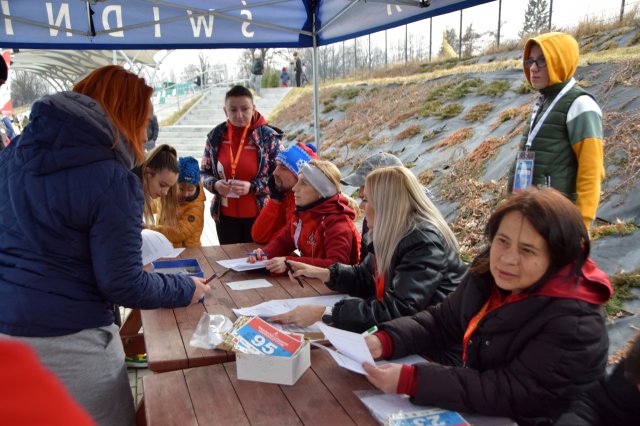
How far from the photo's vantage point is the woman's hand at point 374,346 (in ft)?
5.35

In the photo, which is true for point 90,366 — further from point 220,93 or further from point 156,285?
point 220,93

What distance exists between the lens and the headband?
2754 mm

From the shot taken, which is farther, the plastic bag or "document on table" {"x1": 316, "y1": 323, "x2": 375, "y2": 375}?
the plastic bag

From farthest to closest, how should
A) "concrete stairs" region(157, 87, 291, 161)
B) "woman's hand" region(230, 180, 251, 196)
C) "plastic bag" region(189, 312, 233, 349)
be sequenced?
"concrete stairs" region(157, 87, 291, 161) < "woman's hand" region(230, 180, 251, 196) < "plastic bag" region(189, 312, 233, 349)

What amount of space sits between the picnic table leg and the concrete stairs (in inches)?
527

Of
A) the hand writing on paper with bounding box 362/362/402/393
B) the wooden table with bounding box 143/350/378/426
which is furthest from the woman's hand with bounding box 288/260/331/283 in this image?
the hand writing on paper with bounding box 362/362/402/393

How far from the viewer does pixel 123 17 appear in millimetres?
3854

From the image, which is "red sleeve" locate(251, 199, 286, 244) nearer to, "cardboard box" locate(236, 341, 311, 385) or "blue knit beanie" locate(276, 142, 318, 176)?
"blue knit beanie" locate(276, 142, 318, 176)

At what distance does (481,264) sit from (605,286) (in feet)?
1.12

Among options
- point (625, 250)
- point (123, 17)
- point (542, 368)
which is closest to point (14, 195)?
point (542, 368)

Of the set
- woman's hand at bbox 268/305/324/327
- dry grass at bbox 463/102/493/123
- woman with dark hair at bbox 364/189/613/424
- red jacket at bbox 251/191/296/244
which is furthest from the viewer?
dry grass at bbox 463/102/493/123

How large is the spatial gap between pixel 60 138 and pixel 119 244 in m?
0.33

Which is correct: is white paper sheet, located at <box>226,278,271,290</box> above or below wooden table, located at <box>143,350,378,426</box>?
below

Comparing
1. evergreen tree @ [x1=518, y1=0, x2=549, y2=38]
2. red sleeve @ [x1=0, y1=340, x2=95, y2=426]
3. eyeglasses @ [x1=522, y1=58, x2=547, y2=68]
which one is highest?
evergreen tree @ [x1=518, y1=0, x2=549, y2=38]
